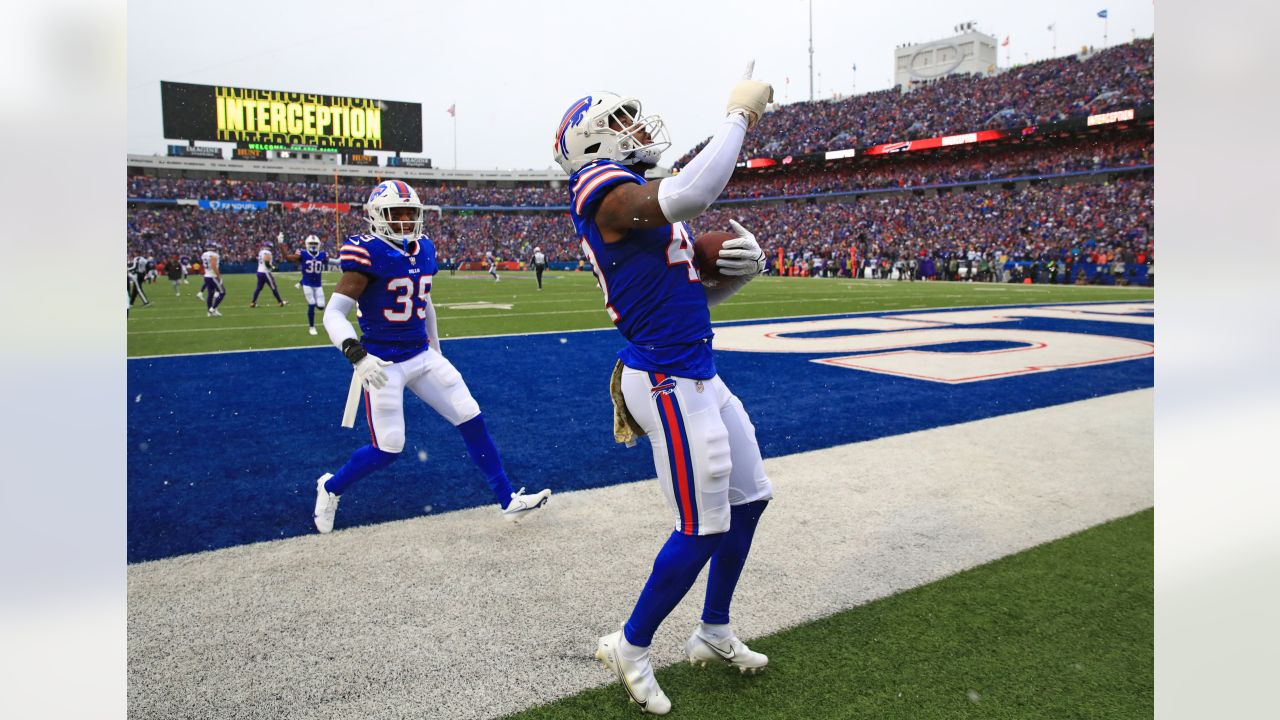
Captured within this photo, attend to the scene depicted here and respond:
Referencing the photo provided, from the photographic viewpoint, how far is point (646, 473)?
17.6ft

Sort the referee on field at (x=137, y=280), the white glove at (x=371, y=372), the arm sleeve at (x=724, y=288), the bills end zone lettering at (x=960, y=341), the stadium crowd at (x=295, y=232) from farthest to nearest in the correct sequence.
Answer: the stadium crowd at (x=295, y=232) → the referee on field at (x=137, y=280) → the bills end zone lettering at (x=960, y=341) → the white glove at (x=371, y=372) → the arm sleeve at (x=724, y=288)

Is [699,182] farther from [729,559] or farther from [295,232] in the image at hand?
[295,232]

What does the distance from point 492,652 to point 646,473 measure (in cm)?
257

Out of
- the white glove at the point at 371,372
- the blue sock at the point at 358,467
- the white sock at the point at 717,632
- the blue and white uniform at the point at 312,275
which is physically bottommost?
the white sock at the point at 717,632

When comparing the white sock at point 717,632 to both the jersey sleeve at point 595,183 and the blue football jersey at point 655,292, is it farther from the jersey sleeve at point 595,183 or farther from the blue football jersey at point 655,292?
the jersey sleeve at point 595,183

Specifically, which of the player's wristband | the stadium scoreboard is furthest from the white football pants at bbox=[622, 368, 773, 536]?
the stadium scoreboard

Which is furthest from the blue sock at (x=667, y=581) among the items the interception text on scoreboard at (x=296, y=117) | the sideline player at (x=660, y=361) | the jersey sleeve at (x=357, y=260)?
the interception text on scoreboard at (x=296, y=117)

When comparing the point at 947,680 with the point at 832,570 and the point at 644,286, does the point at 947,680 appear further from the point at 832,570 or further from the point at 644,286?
the point at 644,286

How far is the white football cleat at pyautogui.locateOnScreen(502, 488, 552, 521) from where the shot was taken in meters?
4.30

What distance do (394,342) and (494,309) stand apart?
558 inches

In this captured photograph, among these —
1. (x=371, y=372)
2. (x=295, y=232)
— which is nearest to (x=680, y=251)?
(x=371, y=372)

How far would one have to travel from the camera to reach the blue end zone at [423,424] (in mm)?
4625

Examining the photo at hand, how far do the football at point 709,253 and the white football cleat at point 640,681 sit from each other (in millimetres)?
1302
